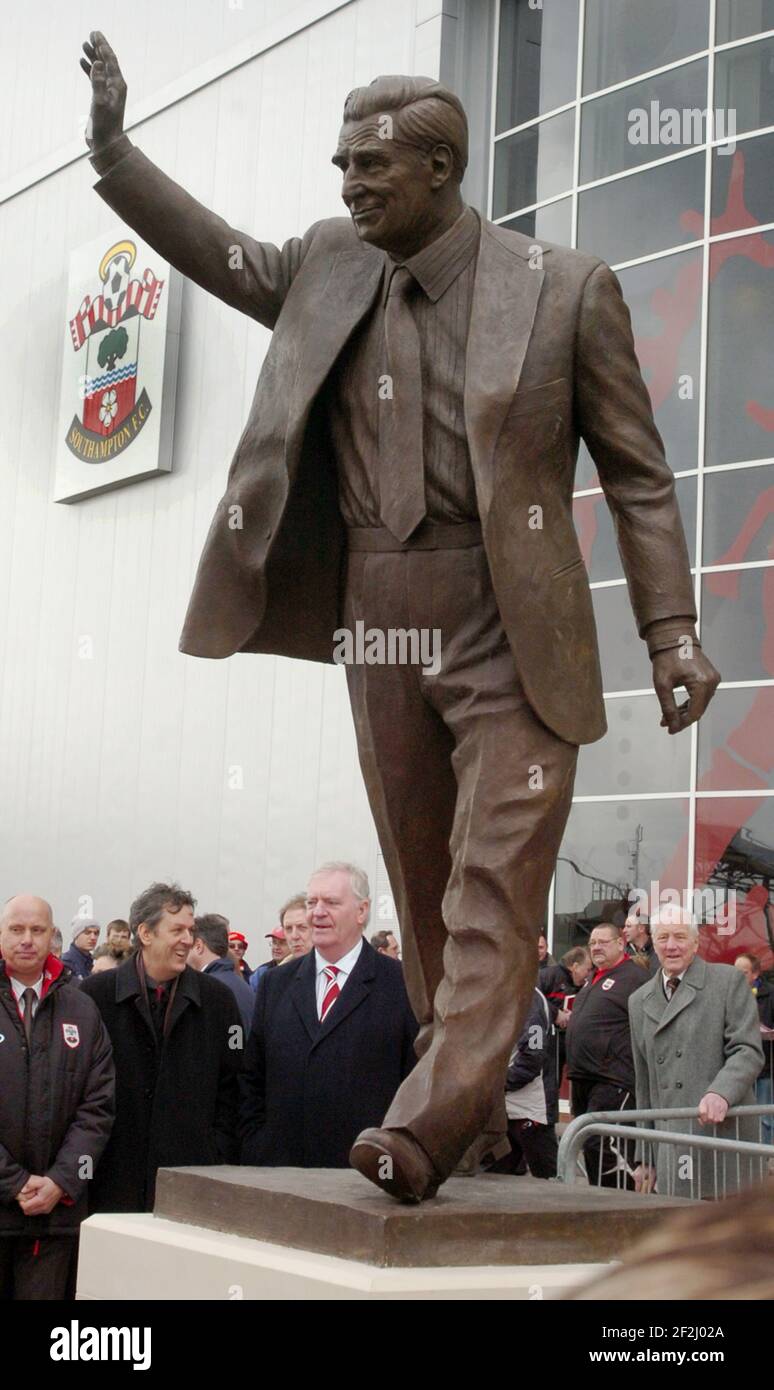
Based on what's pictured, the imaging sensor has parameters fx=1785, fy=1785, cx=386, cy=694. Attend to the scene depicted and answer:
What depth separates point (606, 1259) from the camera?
3.45m

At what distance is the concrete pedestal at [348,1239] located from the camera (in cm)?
318

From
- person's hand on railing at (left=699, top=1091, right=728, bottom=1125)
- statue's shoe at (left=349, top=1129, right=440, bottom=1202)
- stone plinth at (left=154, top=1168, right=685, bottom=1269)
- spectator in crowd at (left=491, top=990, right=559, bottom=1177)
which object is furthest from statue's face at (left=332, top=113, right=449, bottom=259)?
spectator in crowd at (left=491, top=990, right=559, bottom=1177)

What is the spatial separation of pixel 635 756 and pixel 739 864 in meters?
1.58

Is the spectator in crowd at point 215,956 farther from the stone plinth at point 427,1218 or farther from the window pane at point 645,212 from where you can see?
the window pane at point 645,212

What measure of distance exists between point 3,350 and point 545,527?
24.3m

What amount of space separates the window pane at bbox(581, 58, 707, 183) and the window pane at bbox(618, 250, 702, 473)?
1145mm

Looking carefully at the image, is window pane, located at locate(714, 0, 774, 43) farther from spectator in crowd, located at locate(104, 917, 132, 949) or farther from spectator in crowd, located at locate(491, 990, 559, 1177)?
spectator in crowd, located at locate(491, 990, 559, 1177)

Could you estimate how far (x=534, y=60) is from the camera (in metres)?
18.9

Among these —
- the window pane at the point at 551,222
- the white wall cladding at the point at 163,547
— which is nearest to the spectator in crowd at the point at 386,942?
the white wall cladding at the point at 163,547

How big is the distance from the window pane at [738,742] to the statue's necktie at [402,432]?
1214 centimetres

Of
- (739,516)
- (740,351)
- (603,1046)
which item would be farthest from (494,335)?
(740,351)

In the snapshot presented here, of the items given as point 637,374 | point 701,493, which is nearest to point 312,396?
point 637,374

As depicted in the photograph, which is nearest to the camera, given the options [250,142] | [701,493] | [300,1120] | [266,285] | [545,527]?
[545,527]

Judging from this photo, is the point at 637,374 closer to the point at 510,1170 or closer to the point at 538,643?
the point at 538,643
